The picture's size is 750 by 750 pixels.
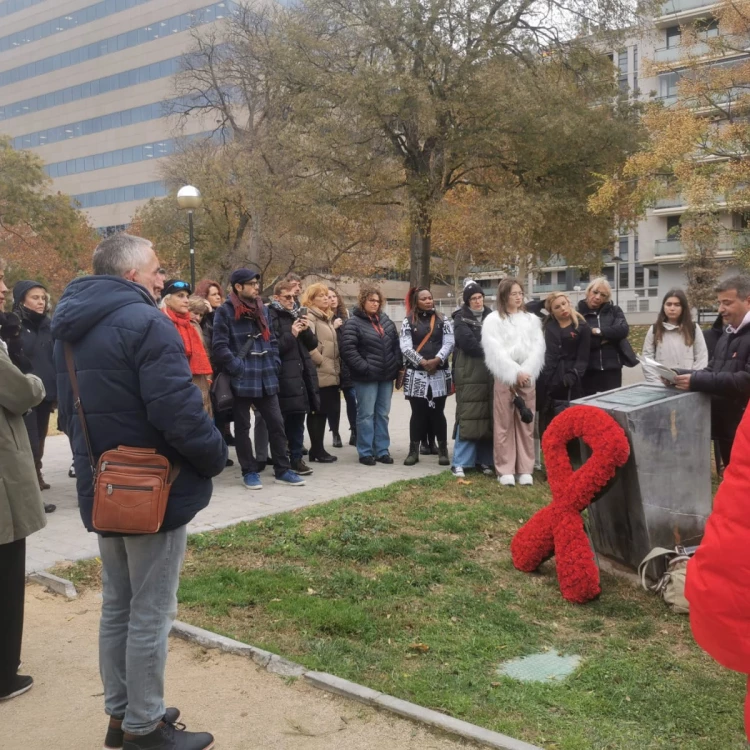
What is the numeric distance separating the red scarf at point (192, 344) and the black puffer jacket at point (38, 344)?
138 cm

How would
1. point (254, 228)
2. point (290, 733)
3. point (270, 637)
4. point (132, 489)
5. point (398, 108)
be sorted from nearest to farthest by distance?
point (132, 489)
point (290, 733)
point (270, 637)
point (398, 108)
point (254, 228)

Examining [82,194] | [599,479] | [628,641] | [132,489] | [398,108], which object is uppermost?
[82,194]

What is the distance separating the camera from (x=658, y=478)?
206 inches

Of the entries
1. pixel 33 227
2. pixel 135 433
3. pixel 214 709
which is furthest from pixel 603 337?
pixel 33 227

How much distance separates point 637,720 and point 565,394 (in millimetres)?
5416

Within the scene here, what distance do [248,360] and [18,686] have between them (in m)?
4.39

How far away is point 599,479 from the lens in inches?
201

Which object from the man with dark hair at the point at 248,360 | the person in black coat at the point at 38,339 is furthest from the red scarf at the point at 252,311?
the person in black coat at the point at 38,339

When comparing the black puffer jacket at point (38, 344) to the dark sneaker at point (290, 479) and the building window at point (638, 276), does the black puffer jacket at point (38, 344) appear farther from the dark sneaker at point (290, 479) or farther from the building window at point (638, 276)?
the building window at point (638, 276)

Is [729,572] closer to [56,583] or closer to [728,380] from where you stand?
[728,380]

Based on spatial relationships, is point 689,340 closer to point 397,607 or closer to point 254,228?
point 397,607

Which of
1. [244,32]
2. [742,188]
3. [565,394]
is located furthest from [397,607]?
[244,32]

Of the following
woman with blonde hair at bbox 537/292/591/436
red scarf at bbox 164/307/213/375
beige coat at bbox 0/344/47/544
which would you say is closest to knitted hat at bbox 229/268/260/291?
red scarf at bbox 164/307/213/375

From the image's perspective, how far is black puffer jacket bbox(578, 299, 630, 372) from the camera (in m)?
8.73
